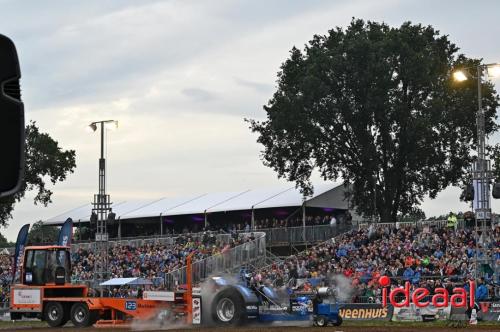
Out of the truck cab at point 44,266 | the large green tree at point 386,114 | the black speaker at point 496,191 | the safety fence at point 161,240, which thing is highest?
the large green tree at point 386,114

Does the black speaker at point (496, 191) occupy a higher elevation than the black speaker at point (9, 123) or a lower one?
higher

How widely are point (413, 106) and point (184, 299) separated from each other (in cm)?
2754

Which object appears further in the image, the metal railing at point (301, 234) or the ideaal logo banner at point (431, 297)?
the metal railing at point (301, 234)

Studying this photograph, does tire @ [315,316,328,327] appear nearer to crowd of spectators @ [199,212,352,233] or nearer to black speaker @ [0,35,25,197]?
black speaker @ [0,35,25,197]

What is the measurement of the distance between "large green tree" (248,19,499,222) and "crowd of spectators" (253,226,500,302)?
7.35 meters

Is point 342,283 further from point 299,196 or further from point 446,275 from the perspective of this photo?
point 299,196

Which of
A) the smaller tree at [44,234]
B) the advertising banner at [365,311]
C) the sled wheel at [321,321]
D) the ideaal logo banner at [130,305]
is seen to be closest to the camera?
the sled wheel at [321,321]

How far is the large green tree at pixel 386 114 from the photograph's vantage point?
48531 mm

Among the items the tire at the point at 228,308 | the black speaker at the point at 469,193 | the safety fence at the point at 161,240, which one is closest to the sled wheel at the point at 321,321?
the tire at the point at 228,308

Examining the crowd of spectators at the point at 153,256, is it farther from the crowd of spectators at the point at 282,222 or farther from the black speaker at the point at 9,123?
the black speaker at the point at 9,123

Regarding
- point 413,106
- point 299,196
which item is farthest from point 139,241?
point 413,106

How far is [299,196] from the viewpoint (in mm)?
54469

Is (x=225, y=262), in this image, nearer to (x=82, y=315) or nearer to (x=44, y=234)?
(x=82, y=315)

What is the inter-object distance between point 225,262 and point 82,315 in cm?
1470
